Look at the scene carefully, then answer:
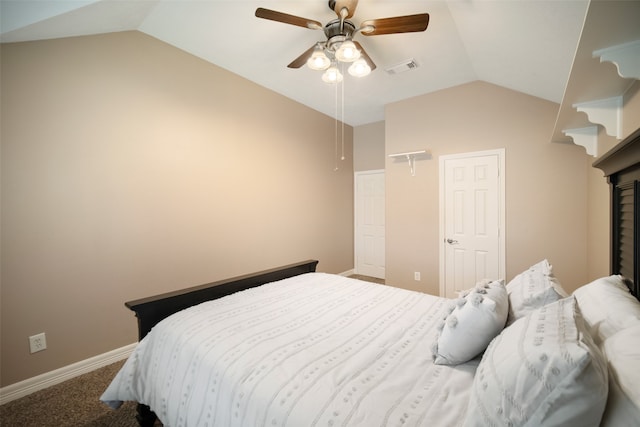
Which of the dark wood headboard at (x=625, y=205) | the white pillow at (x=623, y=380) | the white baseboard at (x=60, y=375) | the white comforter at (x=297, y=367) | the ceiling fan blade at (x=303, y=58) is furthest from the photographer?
the ceiling fan blade at (x=303, y=58)

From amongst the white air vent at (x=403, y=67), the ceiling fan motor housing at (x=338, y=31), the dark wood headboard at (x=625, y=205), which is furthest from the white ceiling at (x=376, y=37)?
the dark wood headboard at (x=625, y=205)

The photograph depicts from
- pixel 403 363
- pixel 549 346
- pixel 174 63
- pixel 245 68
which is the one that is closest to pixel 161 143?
pixel 174 63

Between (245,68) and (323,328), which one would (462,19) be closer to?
(245,68)

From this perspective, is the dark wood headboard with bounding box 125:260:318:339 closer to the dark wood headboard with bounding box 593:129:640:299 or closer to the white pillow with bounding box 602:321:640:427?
the white pillow with bounding box 602:321:640:427

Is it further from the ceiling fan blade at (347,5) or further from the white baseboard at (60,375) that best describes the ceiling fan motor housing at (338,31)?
the white baseboard at (60,375)

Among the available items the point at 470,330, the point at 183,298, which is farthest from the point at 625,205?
the point at 183,298

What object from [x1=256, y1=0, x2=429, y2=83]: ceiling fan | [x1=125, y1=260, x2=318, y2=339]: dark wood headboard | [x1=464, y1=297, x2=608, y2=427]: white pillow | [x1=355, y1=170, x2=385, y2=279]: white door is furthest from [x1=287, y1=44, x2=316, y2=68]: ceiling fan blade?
[x1=355, y1=170, x2=385, y2=279]: white door

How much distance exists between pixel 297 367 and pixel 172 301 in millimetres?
1022

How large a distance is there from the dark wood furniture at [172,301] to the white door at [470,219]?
8.01ft

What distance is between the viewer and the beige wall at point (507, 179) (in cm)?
288

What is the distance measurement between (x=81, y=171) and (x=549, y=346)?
2.99 m

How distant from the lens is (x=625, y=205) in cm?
149

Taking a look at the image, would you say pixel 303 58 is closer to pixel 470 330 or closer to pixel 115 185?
pixel 115 185

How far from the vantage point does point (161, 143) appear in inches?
105
